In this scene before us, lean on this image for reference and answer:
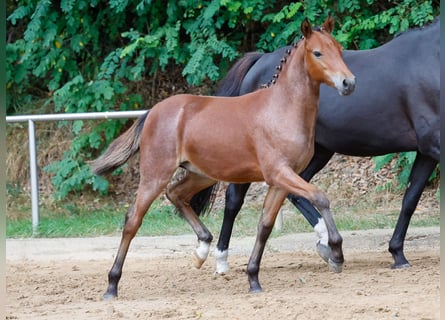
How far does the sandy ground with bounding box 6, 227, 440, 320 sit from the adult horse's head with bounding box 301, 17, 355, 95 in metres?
1.35

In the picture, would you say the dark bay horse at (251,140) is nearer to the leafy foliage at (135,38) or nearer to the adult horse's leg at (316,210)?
the adult horse's leg at (316,210)

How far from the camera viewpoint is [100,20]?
11.0 m

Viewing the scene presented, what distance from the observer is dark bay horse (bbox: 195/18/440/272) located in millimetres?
6027

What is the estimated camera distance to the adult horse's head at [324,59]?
491 cm

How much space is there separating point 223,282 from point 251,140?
4.24ft

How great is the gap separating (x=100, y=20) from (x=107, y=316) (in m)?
Result: 7.06

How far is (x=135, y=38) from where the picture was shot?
9.93 meters

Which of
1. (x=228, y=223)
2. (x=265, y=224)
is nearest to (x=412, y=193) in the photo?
(x=228, y=223)

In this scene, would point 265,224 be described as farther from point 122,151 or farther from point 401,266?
point 401,266

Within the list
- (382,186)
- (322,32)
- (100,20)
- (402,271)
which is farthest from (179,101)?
(100,20)

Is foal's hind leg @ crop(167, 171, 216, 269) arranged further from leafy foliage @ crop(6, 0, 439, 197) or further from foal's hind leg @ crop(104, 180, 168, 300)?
leafy foliage @ crop(6, 0, 439, 197)

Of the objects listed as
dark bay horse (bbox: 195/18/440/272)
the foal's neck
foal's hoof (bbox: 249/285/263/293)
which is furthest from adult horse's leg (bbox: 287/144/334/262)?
the foal's neck

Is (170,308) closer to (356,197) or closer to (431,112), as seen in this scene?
(431,112)

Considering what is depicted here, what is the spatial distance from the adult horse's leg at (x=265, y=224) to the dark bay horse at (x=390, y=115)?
0.80m
